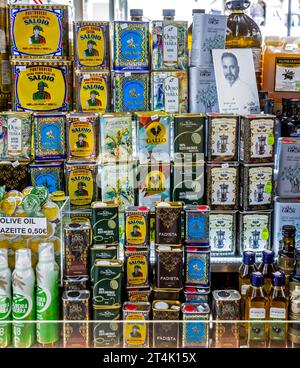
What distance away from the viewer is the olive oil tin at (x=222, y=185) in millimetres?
2301

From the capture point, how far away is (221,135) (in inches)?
90.0

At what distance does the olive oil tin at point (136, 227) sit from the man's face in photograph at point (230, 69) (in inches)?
35.8

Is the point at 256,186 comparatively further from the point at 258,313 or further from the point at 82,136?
the point at 82,136

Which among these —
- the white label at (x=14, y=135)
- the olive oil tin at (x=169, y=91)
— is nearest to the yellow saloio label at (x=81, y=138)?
the white label at (x=14, y=135)

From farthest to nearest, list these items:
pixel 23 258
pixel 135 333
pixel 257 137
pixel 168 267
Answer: pixel 257 137 → pixel 168 267 → pixel 23 258 → pixel 135 333

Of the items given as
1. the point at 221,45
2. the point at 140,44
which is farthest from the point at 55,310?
the point at 221,45

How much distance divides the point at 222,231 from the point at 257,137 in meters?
0.40

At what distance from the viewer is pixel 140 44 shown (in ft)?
8.45

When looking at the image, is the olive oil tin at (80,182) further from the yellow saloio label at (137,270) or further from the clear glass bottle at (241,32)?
the clear glass bottle at (241,32)

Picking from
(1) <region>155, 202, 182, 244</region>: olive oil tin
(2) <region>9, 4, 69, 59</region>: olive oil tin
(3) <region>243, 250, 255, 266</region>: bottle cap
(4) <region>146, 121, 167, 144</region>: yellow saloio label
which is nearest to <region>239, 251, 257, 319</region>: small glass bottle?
(3) <region>243, 250, 255, 266</region>: bottle cap

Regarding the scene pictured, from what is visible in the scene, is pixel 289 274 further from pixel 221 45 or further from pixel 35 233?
pixel 221 45

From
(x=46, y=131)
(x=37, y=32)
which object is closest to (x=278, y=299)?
(x=46, y=131)
